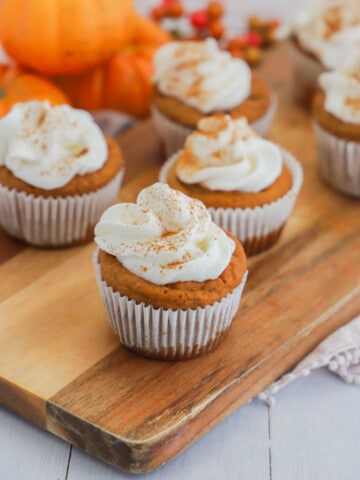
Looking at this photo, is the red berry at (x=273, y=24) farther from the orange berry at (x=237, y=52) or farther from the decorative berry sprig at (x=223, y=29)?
the orange berry at (x=237, y=52)

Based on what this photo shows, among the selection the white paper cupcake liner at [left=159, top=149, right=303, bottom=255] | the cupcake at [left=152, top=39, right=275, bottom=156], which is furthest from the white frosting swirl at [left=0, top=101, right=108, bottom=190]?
the cupcake at [left=152, top=39, right=275, bottom=156]

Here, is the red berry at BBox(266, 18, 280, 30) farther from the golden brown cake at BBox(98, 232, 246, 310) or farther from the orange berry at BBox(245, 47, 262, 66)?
the golden brown cake at BBox(98, 232, 246, 310)

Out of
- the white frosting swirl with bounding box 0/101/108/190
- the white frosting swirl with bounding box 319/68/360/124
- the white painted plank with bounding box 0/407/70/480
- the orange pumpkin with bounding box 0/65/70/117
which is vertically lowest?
the white painted plank with bounding box 0/407/70/480

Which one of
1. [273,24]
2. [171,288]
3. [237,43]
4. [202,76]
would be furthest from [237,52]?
[171,288]

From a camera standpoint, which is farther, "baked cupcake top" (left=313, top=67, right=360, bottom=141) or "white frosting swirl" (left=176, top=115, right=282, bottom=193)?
"baked cupcake top" (left=313, top=67, right=360, bottom=141)

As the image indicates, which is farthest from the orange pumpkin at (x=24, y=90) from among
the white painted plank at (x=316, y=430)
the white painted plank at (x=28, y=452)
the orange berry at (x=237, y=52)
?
the white painted plank at (x=316, y=430)

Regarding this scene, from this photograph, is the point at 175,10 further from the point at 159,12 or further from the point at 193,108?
the point at 193,108
